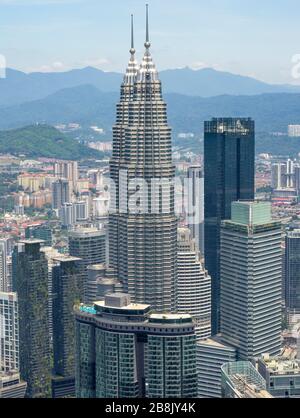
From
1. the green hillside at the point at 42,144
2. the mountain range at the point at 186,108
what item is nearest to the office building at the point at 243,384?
the mountain range at the point at 186,108

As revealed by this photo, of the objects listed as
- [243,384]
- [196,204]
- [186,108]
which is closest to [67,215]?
[196,204]

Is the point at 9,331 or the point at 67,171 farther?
the point at 67,171

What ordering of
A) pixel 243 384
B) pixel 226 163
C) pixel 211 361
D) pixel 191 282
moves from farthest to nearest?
pixel 226 163, pixel 191 282, pixel 211 361, pixel 243 384

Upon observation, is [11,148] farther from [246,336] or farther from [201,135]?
[246,336]

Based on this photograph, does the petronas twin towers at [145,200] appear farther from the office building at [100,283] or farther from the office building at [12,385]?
the office building at [12,385]

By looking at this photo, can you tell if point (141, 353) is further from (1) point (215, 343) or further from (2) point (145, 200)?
(2) point (145, 200)
